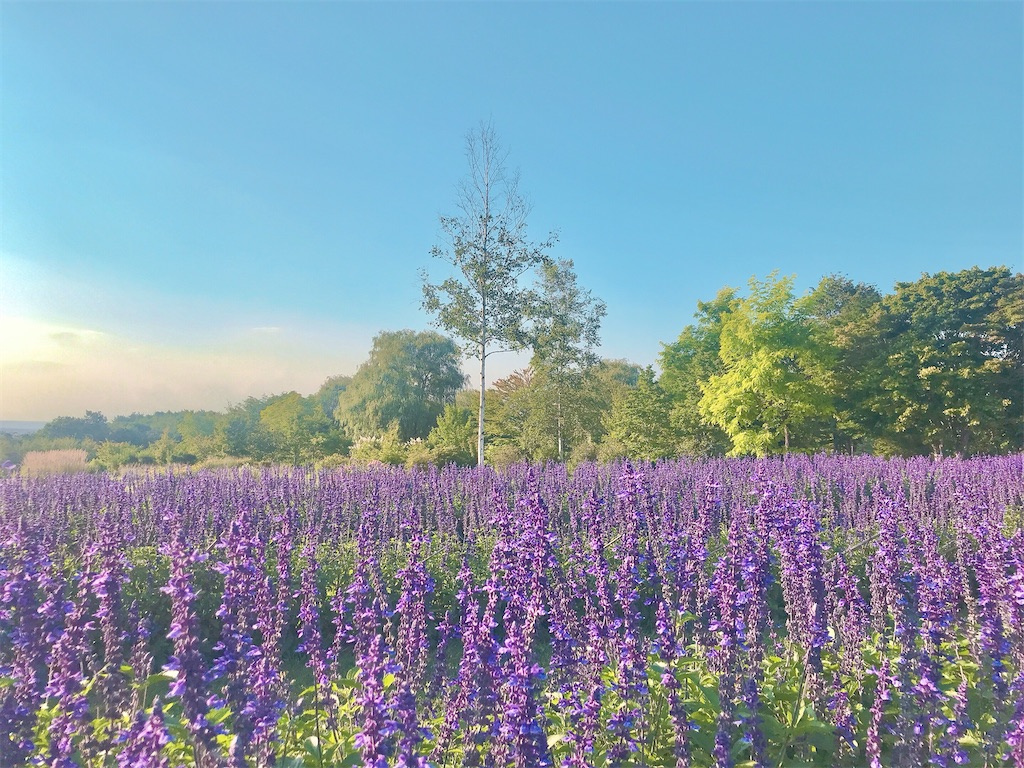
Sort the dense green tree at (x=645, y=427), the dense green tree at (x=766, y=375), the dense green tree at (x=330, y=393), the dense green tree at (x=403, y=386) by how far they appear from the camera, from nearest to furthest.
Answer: the dense green tree at (x=766, y=375), the dense green tree at (x=645, y=427), the dense green tree at (x=403, y=386), the dense green tree at (x=330, y=393)

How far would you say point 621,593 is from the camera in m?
3.31

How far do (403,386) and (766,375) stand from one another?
78.6 feet

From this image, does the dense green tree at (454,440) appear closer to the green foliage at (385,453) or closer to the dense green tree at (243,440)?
the green foliage at (385,453)

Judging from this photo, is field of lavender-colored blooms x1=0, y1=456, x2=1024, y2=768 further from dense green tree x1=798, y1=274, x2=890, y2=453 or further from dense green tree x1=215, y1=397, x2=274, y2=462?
dense green tree x1=215, y1=397, x2=274, y2=462

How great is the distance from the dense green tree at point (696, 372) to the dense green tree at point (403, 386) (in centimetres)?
1540

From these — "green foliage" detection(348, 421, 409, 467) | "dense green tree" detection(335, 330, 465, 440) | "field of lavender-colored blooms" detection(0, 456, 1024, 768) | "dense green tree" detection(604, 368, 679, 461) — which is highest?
"dense green tree" detection(335, 330, 465, 440)

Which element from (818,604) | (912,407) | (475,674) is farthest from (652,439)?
(475,674)

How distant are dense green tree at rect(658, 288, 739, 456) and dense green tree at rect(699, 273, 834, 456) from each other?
1.18m

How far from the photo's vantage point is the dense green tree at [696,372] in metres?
23.4

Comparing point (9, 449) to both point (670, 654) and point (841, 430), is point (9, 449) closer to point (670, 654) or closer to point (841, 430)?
point (670, 654)

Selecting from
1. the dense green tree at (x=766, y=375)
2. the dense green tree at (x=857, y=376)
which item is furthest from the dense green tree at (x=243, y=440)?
the dense green tree at (x=857, y=376)

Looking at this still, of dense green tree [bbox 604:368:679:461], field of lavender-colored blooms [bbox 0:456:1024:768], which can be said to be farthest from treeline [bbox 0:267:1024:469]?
field of lavender-colored blooms [bbox 0:456:1024:768]

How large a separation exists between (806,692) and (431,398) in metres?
37.1

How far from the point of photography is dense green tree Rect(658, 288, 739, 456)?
2339 cm
